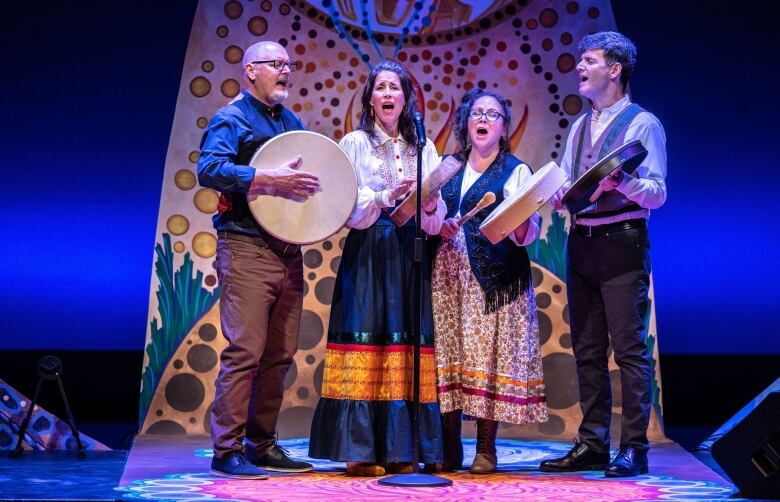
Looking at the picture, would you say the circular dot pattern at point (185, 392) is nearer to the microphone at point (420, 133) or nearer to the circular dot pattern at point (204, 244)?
→ the circular dot pattern at point (204, 244)

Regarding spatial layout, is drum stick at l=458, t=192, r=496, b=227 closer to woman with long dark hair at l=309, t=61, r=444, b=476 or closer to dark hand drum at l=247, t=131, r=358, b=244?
woman with long dark hair at l=309, t=61, r=444, b=476

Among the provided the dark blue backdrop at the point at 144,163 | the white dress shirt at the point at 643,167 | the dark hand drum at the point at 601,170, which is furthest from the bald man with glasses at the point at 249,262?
the dark blue backdrop at the point at 144,163

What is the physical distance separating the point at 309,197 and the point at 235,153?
346mm

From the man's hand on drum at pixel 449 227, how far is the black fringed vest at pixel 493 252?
133 mm

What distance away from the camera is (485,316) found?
4086 millimetres

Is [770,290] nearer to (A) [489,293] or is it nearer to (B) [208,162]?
(A) [489,293]

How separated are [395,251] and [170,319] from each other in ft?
6.37

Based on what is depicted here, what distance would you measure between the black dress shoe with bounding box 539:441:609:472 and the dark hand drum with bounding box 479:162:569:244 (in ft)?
3.31

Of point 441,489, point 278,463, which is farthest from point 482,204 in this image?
point 278,463

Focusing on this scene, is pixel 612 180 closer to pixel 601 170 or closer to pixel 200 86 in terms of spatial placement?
pixel 601 170

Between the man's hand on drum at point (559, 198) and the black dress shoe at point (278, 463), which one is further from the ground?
the man's hand on drum at point (559, 198)

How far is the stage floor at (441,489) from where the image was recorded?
11.5ft

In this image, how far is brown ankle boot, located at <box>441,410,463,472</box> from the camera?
4.14 m

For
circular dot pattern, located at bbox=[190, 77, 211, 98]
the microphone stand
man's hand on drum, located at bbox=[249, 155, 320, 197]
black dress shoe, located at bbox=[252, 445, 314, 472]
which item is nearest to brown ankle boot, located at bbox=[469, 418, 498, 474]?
the microphone stand
